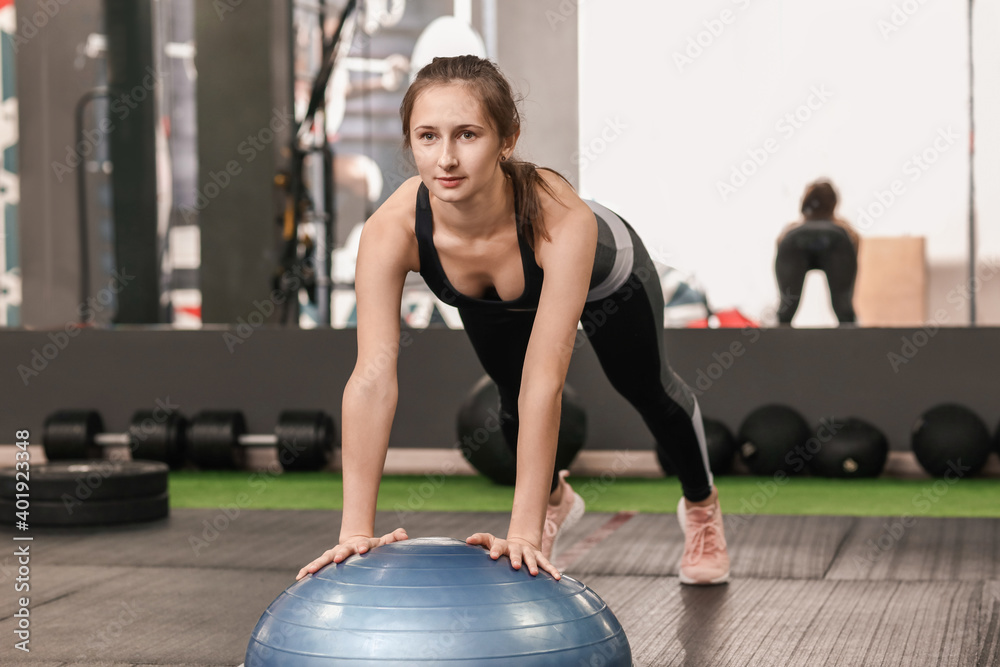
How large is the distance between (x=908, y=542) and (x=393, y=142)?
3279 mm

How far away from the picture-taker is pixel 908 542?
116 inches

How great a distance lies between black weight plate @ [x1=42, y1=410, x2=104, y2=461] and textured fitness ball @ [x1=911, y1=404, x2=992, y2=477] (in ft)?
→ 11.5

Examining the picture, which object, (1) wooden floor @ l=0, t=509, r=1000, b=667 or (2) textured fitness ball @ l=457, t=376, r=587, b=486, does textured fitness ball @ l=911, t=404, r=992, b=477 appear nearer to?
(1) wooden floor @ l=0, t=509, r=1000, b=667

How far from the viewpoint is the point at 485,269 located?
1767 millimetres

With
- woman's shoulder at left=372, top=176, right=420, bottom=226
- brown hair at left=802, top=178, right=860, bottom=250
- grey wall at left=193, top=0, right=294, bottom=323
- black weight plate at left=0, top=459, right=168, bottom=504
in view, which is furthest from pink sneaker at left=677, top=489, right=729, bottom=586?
grey wall at left=193, top=0, right=294, bottom=323

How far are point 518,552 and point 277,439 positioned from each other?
327 centimetres

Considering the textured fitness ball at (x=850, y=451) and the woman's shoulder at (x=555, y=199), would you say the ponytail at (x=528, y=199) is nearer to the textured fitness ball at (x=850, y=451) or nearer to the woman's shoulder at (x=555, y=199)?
the woman's shoulder at (x=555, y=199)

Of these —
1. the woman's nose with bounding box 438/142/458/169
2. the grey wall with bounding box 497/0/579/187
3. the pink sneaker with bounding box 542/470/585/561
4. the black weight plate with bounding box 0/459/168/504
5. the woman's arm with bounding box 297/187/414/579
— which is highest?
the grey wall with bounding box 497/0/579/187

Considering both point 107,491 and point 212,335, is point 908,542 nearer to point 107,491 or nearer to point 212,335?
point 107,491

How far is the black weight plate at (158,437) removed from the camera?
4660mm

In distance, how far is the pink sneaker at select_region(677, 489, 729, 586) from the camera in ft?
7.98

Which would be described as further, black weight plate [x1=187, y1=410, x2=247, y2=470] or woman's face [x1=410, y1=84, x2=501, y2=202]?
black weight plate [x1=187, y1=410, x2=247, y2=470]

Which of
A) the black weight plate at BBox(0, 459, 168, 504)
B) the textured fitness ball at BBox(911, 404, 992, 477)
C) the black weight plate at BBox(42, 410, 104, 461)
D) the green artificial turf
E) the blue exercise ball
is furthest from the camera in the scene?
the black weight plate at BBox(42, 410, 104, 461)

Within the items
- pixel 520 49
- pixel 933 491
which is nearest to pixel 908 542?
pixel 933 491
